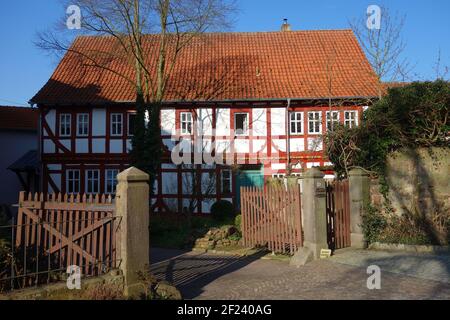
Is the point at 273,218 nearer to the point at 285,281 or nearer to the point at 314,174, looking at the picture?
the point at 314,174

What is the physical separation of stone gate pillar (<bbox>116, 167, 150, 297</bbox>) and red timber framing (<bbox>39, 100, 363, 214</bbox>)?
14.4 meters

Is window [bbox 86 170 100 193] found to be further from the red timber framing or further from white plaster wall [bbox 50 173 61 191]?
white plaster wall [bbox 50 173 61 191]

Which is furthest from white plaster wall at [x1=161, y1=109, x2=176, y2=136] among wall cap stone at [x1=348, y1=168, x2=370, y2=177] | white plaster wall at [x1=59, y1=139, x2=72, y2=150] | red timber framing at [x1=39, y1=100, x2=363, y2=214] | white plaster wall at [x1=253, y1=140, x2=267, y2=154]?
wall cap stone at [x1=348, y1=168, x2=370, y2=177]

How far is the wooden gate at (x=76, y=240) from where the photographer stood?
21.5 feet

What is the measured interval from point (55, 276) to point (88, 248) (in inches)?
23.7

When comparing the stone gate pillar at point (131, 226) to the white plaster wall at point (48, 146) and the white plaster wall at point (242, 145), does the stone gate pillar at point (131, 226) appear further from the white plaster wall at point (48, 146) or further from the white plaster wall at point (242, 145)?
the white plaster wall at point (48, 146)

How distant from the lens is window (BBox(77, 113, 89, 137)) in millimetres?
22609

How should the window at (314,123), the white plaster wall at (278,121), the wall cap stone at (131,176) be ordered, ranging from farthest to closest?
the white plaster wall at (278,121) < the window at (314,123) < the wall cap stone at (131,176)

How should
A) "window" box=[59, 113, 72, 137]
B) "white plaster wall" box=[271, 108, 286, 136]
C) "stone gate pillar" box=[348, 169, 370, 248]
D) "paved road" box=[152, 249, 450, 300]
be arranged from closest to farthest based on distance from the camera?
"paved road" box=[152, 249, 450, 300] < "stone gate pillar" box=[348, 169, 370, 248] < "white plaster wall" box=[271, 108, 286, 136] < "window" box=[59, 113, 72, 137]

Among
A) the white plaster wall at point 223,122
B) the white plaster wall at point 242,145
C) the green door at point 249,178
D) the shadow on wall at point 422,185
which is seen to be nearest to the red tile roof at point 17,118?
the white plaster wall at point 223,122

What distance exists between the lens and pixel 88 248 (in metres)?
6.73

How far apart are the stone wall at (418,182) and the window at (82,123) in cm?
1539

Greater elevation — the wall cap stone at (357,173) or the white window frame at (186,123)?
the white window frame at (186,123)
